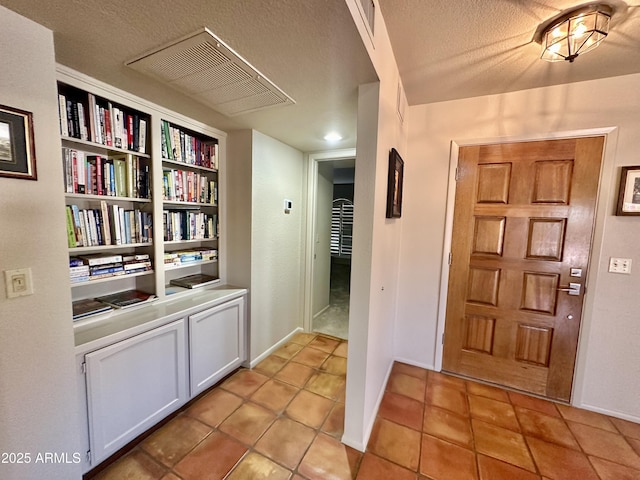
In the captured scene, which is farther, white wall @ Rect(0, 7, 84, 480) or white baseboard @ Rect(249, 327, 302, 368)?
white baseboard @ Rect(249, 327, 302, 368)

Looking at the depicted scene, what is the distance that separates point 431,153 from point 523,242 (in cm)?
98

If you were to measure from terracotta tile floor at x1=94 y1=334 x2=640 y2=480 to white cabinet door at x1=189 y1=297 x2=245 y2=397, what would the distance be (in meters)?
0.15

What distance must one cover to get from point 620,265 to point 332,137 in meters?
2.26

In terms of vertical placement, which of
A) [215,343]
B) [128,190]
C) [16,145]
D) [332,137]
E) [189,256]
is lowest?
[215,343]

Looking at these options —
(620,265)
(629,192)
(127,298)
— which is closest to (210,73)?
(127,298)

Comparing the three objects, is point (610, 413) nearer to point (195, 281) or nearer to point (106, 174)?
point (195, 281)

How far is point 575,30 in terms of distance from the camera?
1.20 m

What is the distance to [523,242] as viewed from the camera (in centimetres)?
194

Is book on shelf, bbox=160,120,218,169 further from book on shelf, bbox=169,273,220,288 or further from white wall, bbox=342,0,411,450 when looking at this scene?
white wall, bbox=342,0,411,450

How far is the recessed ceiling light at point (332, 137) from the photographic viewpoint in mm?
2195

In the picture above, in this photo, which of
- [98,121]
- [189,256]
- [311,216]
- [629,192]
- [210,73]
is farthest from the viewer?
[311,216]

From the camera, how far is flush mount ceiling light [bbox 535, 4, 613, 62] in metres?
1.15

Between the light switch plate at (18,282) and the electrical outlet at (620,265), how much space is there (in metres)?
3.23

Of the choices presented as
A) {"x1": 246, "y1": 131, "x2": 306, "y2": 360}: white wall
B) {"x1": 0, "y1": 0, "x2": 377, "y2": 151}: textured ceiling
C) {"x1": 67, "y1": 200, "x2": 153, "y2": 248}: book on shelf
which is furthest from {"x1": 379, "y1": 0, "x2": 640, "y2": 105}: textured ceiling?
{"x1": 67, "y1": 200, "x2": 153, "y2": 248}: book on shelf
